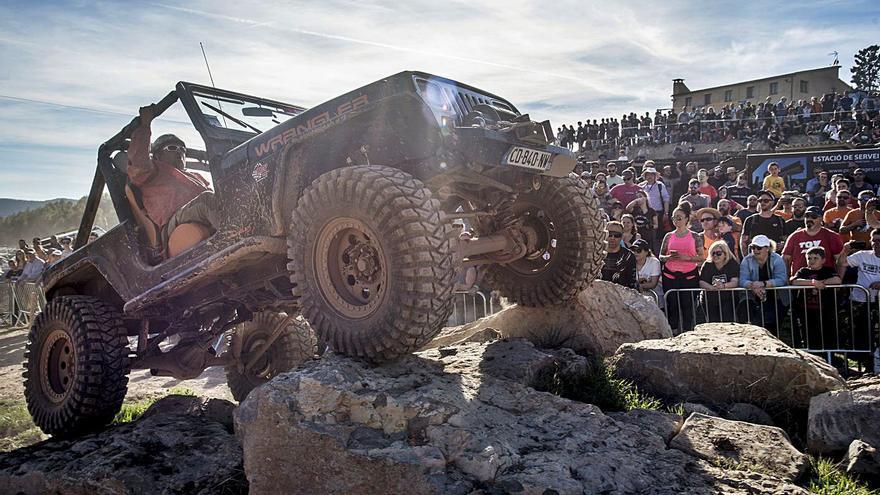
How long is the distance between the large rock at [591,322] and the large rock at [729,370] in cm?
48

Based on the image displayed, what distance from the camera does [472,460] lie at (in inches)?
106

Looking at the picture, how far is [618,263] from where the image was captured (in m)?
7.29

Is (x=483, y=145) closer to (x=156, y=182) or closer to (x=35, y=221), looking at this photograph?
(x=156, y=182)

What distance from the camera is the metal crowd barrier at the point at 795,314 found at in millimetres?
6328

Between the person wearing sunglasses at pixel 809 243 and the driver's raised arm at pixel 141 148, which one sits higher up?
the driver's raised arm at pixel 141 148

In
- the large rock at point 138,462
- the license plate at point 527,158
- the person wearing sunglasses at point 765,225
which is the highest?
the license plate at point 527,158

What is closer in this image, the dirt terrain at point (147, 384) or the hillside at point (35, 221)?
the dirt terrain at point (147, 384)

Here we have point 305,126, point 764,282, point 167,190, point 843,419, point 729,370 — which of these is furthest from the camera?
point 764,282

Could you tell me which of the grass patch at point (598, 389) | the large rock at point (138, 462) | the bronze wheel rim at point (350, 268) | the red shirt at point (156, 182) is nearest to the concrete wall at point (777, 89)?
the grass patch at point (598, 389)

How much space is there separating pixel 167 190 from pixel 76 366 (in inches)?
61.7

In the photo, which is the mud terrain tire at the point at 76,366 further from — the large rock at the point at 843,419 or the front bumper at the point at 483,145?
the large rock at the point at 843,419

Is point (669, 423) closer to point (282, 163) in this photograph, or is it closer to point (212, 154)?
point (282, 163)

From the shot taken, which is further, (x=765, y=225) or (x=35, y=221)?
(x=35, y=221)

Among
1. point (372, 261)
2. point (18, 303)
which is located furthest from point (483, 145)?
point (18, 303)
